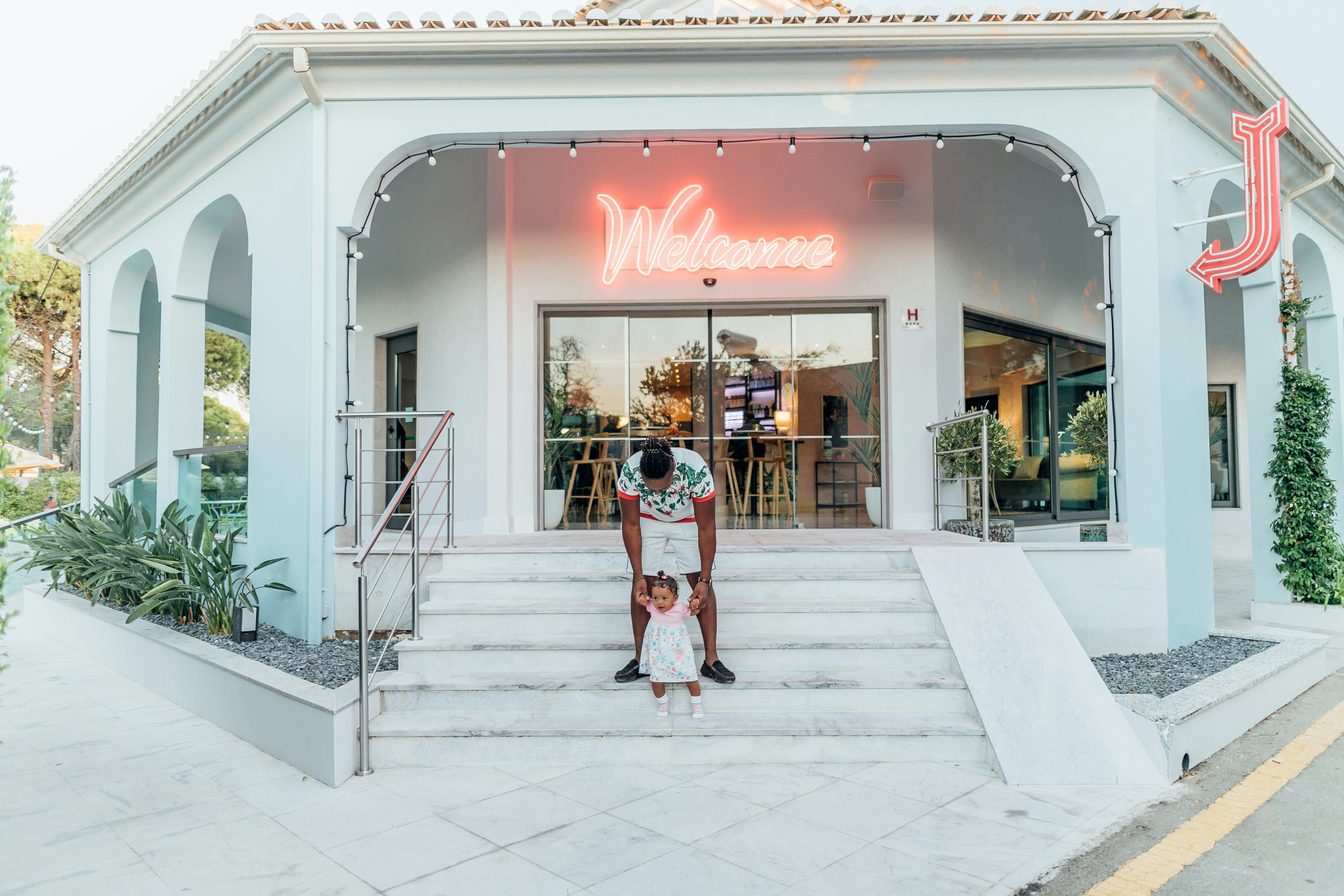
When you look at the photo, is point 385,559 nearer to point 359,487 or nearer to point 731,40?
point 359,487

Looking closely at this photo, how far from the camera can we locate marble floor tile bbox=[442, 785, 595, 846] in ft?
11.1

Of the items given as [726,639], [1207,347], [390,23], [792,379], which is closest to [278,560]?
[726,639]

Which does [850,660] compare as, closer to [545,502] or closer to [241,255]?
[545,502]

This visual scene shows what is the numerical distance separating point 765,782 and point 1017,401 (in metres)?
7.57

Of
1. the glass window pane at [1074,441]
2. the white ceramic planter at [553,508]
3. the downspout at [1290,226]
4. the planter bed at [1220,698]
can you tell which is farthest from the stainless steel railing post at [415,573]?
the glass window pane at [1074,441]

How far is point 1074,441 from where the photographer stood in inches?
387

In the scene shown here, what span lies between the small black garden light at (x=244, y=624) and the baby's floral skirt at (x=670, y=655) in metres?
3.33

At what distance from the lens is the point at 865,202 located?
27.5ft

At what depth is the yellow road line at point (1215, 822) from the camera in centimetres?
299

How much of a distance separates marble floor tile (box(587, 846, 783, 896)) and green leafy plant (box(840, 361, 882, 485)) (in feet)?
19.6

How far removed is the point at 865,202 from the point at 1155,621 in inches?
189

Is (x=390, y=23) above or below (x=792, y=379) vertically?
above

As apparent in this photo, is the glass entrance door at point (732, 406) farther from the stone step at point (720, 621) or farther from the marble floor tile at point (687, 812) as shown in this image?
the marble floor tile at point (687, 812)

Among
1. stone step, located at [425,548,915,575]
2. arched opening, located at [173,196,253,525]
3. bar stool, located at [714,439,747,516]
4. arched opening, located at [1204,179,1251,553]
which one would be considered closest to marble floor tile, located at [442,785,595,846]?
stone step, located at [425,548,915,575]
